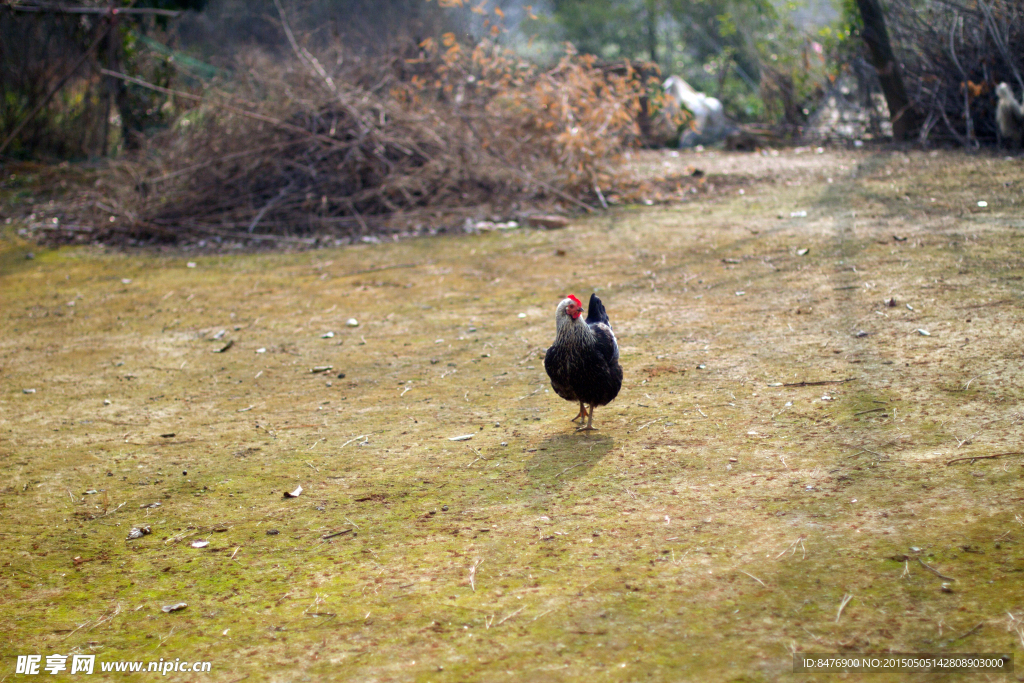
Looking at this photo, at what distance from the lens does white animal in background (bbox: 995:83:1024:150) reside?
916 cm

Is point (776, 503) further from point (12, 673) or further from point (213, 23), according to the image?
point (213, 23)

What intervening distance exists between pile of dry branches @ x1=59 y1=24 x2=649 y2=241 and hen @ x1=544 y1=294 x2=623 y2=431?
18.2 ft

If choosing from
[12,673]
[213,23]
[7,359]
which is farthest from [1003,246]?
[213,23]

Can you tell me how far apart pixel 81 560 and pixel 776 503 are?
276cm

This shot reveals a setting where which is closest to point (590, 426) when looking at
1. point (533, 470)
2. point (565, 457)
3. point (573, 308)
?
point (565, 457)

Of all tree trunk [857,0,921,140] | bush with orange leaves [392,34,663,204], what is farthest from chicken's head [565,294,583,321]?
tree trunk [857,0,921,140]

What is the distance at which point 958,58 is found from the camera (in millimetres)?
10422

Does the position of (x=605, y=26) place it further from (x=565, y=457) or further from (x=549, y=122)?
(x=565, y=457)

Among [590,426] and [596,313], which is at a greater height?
[596,313]

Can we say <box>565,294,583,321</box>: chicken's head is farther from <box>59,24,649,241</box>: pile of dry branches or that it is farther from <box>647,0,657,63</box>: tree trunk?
<box>647,0,657,63</box>: tree trunk

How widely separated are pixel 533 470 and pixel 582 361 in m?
0.61

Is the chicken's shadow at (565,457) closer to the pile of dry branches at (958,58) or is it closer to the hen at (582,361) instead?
the hen at (582,361)

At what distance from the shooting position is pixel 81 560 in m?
3.08

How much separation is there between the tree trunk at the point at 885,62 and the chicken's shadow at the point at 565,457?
9571 millimetres
